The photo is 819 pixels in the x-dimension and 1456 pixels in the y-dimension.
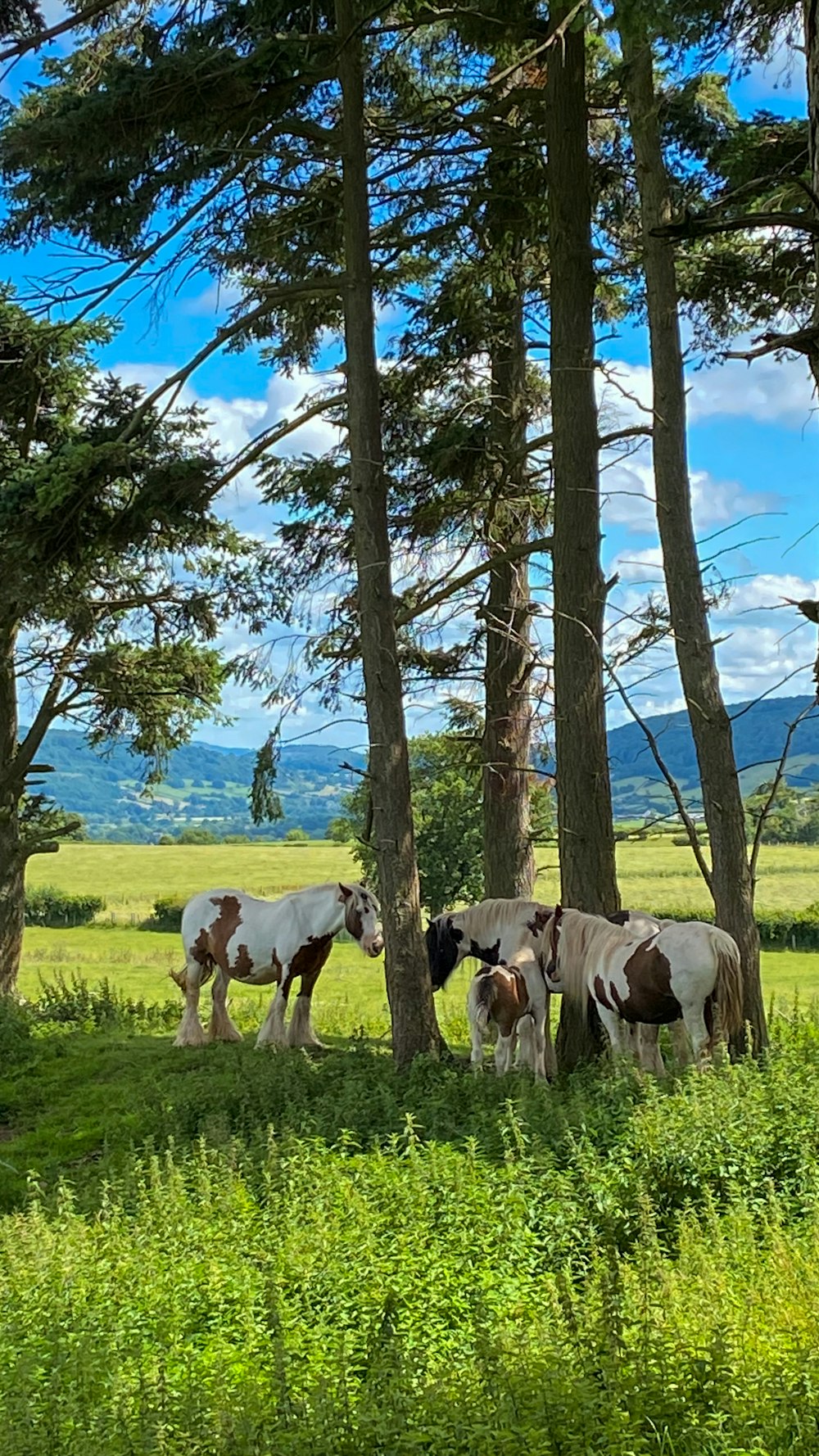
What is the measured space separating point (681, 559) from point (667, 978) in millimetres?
3892

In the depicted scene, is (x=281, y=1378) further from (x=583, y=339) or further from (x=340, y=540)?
(x=340, y=540)

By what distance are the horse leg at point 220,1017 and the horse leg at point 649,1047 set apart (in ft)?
18.8

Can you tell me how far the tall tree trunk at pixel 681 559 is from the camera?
37.3ft

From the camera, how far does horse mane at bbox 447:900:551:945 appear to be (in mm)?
12438

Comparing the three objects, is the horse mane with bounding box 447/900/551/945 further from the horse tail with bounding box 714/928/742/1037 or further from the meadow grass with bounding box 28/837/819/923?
the meadow grass with bounding box 28/837/819/923

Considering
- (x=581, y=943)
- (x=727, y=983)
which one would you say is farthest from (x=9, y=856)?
(x=727, y=983)

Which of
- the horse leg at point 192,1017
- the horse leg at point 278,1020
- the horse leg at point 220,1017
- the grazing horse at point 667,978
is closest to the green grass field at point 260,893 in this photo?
the horse leg at point 220,1017

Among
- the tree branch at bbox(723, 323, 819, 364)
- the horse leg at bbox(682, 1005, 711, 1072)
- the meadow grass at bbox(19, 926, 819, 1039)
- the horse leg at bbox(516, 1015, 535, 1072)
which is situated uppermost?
the tree branch at bbox(723, 323, 819, 364)

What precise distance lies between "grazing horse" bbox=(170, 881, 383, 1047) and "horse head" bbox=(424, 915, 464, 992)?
0.72 meters

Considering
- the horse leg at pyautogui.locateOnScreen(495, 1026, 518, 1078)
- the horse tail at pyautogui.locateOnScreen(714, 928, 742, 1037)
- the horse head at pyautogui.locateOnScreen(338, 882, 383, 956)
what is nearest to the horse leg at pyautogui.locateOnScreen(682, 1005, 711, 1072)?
the horse tail at pyautogui.locateOnScreen(714, 928, 742, 1037)

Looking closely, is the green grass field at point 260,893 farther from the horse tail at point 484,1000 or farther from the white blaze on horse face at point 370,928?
the horse tail at point 484,1000

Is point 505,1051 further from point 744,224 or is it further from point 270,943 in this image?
point 744,224

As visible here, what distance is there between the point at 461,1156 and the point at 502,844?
949cm

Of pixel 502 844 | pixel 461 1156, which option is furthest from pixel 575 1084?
pixel 502 844
